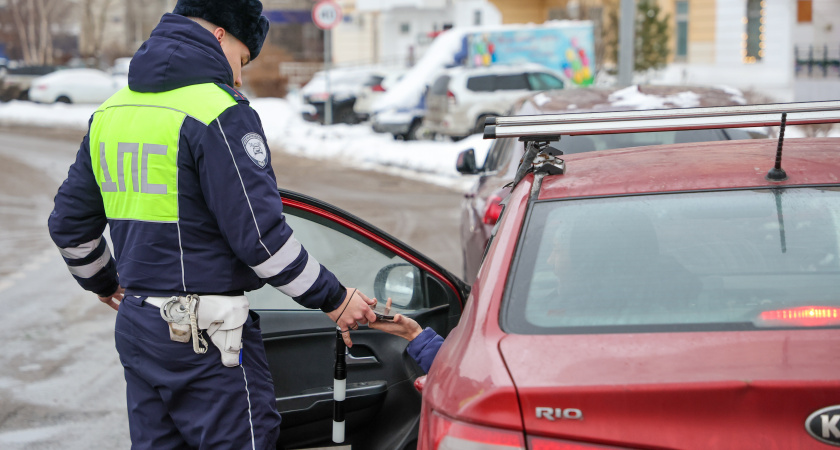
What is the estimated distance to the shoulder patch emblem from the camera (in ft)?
8.21

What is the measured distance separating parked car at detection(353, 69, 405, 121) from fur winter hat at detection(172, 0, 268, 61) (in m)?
20.4

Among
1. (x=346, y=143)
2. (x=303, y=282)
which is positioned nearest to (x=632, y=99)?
(x=303, y=282)

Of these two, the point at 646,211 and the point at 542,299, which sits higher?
the point at 646,211

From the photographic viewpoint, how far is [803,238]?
91.9 inches

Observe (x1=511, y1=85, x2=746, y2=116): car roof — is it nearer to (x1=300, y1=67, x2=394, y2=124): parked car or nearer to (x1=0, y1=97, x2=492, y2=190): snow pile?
(x1=0, y1=97, x2=492, y2=190): snow pile

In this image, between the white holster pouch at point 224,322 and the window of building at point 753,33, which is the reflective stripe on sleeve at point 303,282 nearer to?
the white holster pouch at point 224,322

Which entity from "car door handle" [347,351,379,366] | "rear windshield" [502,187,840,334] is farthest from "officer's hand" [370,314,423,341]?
"rear windshield" [502,187,840,334]

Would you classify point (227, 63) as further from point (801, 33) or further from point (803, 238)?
point (801, 33)

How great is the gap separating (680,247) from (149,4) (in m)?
66.0

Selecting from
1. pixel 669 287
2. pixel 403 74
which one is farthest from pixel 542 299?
pixel 403 74

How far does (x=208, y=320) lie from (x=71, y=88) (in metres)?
31.6

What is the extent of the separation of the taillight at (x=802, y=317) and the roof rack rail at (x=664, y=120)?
2.21 ft

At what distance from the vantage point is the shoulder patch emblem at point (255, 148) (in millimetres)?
2502

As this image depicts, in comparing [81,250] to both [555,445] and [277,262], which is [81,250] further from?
[555,445]
